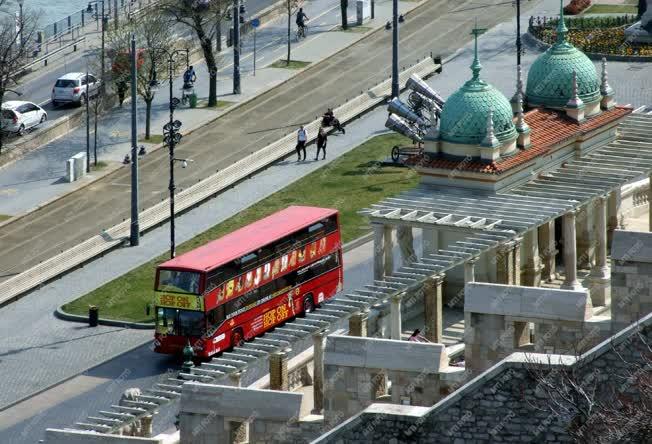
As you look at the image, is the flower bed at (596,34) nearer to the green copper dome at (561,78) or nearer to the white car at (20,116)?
the white car at (20,116)

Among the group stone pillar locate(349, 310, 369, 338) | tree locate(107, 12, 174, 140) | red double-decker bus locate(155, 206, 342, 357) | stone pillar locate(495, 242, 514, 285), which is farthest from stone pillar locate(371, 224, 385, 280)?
tree locate(107, 12, 174, 140)

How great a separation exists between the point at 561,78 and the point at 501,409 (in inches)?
1329

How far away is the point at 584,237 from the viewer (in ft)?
279

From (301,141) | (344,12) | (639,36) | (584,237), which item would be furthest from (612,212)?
(344,12)

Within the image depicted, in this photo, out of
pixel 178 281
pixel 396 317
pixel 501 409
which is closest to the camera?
pixel 501 409

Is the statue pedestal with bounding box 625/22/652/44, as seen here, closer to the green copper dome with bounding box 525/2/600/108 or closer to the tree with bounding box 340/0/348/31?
the tree with bounding box 340/0/348/31

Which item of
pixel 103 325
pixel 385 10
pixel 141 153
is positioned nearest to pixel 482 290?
pixel 103 325

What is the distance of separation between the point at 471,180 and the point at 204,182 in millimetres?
32744

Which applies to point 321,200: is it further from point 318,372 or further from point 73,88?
point 318,372

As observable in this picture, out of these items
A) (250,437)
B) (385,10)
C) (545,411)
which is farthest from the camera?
(385,10)

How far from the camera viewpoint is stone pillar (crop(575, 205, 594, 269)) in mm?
84688

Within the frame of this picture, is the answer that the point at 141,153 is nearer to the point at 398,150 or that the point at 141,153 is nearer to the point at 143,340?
the point at 398,150

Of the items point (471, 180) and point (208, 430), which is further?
point (471, 180)

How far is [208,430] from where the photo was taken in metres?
60.3
